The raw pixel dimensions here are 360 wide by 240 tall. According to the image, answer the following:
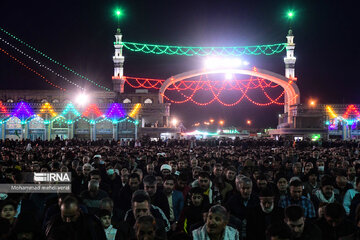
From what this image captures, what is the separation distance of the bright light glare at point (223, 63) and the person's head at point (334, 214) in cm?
4661

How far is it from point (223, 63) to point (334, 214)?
47146 millimetres

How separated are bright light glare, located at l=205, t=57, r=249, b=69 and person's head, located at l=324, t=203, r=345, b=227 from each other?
153ft

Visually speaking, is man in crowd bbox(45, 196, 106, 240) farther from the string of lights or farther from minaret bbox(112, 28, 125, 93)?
minaret bbox(112, 28, 125, 93)

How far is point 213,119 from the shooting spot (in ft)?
322

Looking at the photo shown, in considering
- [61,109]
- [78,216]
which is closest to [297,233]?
[78,216]

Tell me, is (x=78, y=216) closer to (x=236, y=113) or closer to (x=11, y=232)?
(x=11, y=232)

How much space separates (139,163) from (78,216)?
8278 millimetres

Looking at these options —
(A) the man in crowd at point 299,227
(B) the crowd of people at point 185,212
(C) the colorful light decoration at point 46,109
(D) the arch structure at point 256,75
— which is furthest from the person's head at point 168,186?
Answer: (D) the arch structure at point 256,75

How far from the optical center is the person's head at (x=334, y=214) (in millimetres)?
5105

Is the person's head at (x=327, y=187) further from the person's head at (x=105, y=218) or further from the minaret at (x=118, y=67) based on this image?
the minaret at (x=118, y=67)

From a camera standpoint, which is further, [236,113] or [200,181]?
[236,113]

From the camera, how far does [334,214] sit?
5.12m

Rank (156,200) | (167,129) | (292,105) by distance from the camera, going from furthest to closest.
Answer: (292,105), (167,129), (156,200)

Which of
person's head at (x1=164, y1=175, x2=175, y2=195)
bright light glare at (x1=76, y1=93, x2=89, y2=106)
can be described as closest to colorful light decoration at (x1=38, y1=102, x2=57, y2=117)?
bright light glare at (x1=76, y1=93, x2=89, y2=106)
